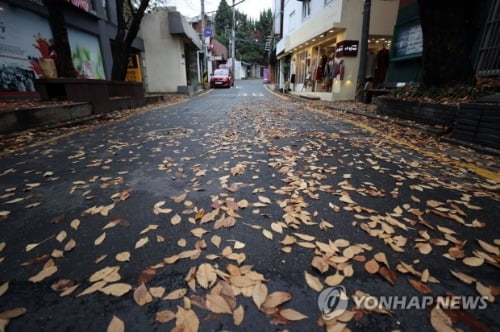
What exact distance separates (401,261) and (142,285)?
1.76 meters

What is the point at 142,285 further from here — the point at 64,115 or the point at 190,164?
the point at 64,115

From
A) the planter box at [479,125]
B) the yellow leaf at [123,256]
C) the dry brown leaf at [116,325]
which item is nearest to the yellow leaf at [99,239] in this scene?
the yellow leaf at [123,256]

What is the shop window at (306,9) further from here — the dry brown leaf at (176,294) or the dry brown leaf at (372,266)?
the dry brown leaf at (176,294)

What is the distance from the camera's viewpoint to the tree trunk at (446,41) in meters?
5.96

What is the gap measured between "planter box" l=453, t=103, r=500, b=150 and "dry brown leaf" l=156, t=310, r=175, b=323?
16.6 feet

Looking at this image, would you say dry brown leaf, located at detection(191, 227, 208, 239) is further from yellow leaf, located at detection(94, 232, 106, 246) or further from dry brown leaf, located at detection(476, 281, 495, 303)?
dry brown leaf, located at detection(476, 281, 495, 303)

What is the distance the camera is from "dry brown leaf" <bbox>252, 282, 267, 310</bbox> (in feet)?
4.83

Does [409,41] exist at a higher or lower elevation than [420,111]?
higher

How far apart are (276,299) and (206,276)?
477mm

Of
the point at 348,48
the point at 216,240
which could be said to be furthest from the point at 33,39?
the point at 348,48

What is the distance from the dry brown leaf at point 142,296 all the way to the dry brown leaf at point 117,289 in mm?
63

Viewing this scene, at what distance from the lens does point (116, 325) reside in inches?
52.5

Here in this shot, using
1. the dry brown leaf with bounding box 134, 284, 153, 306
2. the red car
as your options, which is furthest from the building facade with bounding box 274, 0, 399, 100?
the dry brown leaf with bounding box 134, 284, 153, 306

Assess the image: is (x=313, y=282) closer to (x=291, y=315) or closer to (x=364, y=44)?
(x=291, y=315)
